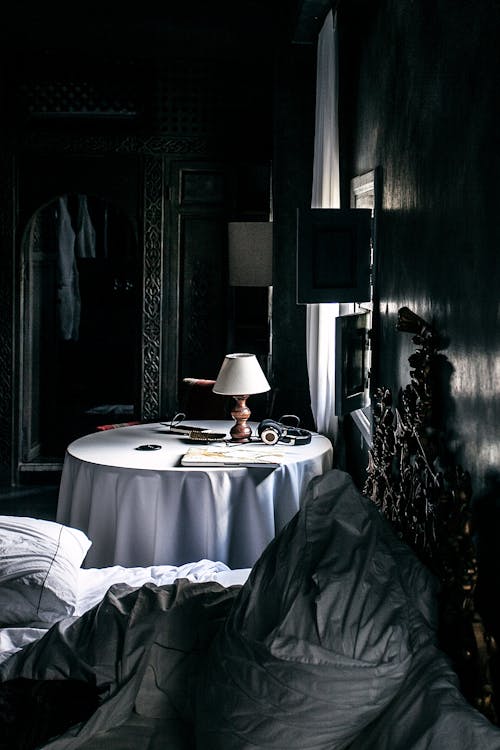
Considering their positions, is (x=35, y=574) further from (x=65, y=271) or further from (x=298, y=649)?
(x=65, y=271)

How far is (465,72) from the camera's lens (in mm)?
2408

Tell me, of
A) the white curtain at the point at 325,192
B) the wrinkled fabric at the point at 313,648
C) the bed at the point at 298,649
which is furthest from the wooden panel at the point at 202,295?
the wrinkled fabric at the point at 313,648

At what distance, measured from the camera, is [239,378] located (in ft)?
16.1

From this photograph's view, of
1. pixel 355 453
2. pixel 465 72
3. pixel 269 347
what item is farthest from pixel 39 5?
pixel 465 72

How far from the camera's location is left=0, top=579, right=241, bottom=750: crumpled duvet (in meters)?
2.24

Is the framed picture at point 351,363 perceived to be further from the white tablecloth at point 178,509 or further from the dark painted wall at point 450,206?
the white tablecloth at point 178,509

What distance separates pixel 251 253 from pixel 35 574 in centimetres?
391

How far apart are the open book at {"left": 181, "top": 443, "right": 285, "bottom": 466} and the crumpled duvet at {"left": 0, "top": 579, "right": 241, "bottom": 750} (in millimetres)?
1774

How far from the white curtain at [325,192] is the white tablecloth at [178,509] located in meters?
1.15

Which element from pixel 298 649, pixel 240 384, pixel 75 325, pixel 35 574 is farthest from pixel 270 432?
pixel 75 325

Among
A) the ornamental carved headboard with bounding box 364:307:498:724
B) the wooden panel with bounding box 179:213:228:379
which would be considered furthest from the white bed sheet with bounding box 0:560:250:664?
the wooden panel with bounding box 179:213:228:379

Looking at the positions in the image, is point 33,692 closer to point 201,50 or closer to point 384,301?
point 384,301

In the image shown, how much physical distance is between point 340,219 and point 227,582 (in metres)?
1.74

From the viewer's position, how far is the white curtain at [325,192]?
5.10m
